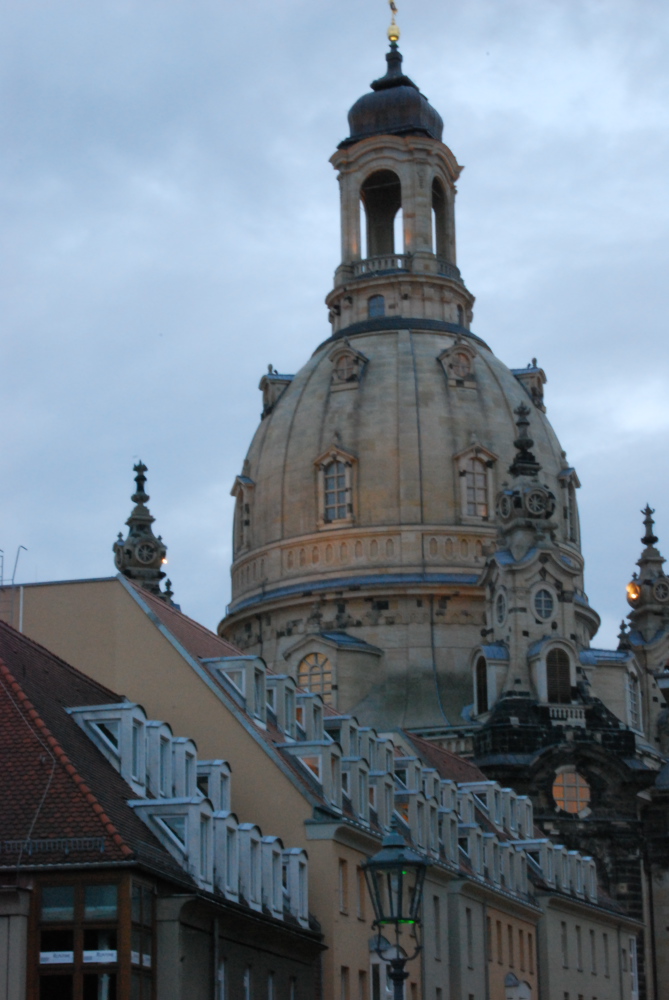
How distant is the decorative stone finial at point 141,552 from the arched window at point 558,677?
→ 2201 cm

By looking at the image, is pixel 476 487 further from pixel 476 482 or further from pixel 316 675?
pixel 316 675

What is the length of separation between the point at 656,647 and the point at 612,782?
20086 millimetres

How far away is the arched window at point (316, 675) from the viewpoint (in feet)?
329

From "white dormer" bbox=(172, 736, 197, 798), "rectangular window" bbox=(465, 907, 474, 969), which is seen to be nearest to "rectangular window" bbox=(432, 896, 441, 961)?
"rectangular window" bbox=(465, 907, 474, 969)

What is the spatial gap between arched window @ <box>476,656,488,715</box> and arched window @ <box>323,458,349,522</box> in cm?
1204

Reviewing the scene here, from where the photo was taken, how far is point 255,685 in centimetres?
5222

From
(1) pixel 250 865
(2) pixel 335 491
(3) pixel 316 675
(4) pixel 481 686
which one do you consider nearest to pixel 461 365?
(2) pixel 335 491

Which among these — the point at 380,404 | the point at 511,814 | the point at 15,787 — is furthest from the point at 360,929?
the point at 380,404

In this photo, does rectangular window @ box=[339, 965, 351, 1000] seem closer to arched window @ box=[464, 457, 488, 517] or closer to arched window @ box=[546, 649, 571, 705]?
arched window @ box=[546, 649, 571, 705]

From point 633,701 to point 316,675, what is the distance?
54.2 feet

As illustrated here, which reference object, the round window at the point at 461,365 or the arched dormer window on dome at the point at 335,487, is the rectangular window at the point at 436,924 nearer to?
the arched dormer window on dome at the point at 335,487

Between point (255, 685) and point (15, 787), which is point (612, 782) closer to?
point (255, 685)

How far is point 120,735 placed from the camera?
41.9m

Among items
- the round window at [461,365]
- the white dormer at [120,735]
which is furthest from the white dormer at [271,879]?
the round window at [461,365]
